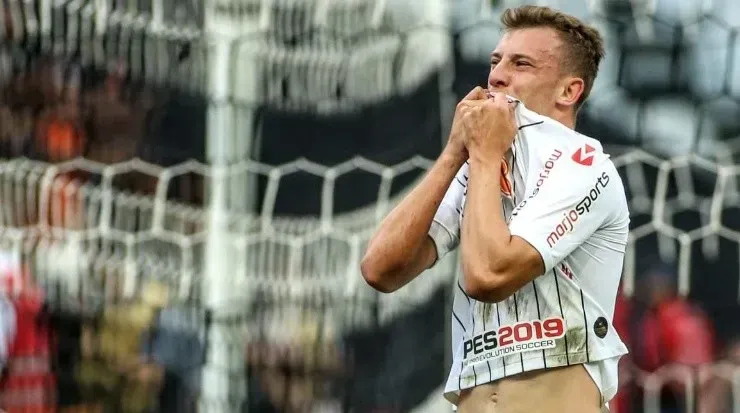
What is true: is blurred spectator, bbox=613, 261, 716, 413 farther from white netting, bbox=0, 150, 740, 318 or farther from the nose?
the nose

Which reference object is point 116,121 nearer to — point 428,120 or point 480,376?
point 428,120

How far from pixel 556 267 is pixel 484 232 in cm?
14

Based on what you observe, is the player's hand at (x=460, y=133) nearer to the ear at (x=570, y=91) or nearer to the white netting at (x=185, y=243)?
the ear at (x=570, y=91)

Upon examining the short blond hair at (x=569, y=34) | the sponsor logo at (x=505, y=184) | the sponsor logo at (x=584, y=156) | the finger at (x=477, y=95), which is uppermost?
the short blond hair at (x=569, y=34)

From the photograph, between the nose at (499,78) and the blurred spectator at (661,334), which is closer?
the nose at (499,78)

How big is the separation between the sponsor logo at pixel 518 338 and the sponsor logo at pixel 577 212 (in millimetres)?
124

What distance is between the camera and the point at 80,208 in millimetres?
4004

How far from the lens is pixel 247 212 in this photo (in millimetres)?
3938

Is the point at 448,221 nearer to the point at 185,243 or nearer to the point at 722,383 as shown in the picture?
the point at 722,383

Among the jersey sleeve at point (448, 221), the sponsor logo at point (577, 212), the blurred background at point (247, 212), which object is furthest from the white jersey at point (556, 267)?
the blurred background at point (247, 212)

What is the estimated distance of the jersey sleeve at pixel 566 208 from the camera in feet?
6.28

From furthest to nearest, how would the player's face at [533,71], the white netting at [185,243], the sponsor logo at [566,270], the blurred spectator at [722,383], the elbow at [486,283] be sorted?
the white netting at [185,243], the blurred spectator at [722,383], the player's face at [533,71], the sponsor logo at [566,270], the elbow at [486,283]

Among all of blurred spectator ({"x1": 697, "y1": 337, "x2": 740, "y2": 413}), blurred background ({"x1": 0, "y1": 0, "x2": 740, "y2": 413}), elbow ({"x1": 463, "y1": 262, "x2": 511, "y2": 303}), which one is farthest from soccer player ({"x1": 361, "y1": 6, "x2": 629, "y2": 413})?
→ blurred spectator ({"x1": 697, "y1": 337, "x2": 740, "y2": 413})

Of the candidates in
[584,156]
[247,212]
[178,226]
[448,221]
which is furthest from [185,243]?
[584,156]
